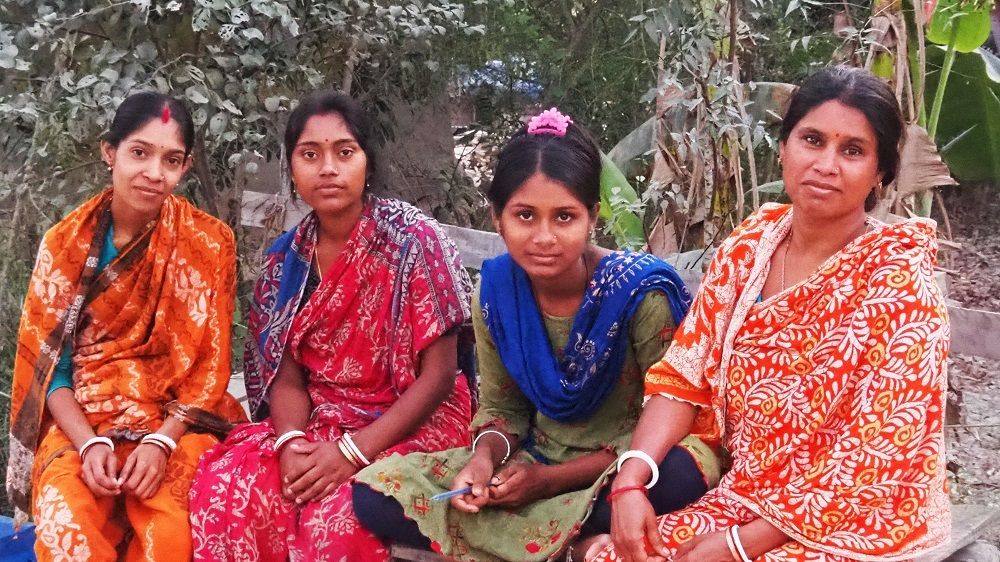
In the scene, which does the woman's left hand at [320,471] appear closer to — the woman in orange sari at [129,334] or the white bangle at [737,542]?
the woman in orange sari at [129,334]

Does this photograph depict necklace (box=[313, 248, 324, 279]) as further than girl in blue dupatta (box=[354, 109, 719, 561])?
Yes

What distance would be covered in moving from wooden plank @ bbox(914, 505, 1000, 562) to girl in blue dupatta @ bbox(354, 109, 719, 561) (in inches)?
23.7

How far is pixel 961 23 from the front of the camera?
407cm

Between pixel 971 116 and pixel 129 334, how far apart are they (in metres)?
4.32

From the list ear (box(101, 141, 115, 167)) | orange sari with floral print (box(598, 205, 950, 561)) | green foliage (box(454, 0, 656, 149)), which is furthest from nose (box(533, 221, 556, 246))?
green foliage (box(454, 0, 656, 149))

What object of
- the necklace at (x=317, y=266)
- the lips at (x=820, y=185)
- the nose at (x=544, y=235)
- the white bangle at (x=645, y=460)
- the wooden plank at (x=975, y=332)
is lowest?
the white bangle at (x=645, y=460)

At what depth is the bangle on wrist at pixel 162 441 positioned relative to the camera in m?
3.20

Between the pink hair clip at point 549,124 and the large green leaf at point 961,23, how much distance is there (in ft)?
6.07

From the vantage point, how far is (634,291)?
2.81m

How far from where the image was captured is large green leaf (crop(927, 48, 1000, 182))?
5.13 m

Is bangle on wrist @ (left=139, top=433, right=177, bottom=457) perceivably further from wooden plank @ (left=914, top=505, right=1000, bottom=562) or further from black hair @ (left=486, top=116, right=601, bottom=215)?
wooden plank @ (left=914, top=505, right=1000, bottom=562)

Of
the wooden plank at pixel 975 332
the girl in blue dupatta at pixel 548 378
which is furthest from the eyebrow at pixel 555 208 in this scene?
the wooden plank at pixel 975 332

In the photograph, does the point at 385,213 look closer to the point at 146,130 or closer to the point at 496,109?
the point at 146,130

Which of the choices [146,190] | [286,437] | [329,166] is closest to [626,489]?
[286,437]
